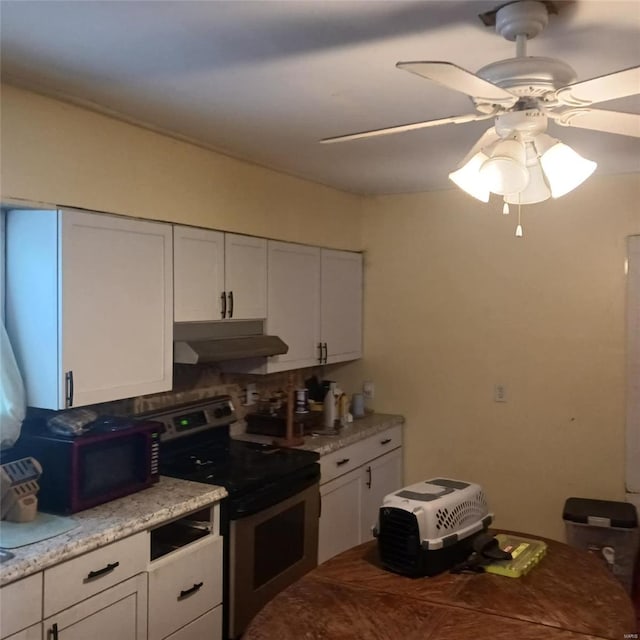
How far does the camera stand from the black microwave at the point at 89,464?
238 cm

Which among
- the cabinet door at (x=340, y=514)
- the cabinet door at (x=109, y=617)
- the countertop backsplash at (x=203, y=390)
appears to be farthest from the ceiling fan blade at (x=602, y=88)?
the cabinet door at (x=340, y=514)

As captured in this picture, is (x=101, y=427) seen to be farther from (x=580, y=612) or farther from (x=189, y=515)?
(x=580, y=612)

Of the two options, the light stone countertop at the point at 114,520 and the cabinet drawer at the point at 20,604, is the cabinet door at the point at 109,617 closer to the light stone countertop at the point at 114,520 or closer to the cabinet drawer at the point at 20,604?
the cabinet drawer at the point at 20,604

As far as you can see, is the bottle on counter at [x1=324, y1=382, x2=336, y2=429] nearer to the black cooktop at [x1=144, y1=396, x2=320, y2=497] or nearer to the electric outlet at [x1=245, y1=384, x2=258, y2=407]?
the electric outlet at [x1=245, y1=384, x2=258, y2=407]

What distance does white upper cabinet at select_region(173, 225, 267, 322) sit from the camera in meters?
2.98

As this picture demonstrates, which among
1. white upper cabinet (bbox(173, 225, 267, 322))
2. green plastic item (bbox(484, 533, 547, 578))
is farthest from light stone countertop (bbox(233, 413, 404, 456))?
green plastic item (bbox(484, 533, 547, 578))

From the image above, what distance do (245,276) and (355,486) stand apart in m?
1.45

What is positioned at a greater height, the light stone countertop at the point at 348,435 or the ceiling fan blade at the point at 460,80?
the ceiling fan blade at the point at 460,80

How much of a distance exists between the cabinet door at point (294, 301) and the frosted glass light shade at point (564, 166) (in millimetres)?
1954

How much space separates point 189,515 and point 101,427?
0.53m

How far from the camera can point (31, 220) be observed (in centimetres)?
243

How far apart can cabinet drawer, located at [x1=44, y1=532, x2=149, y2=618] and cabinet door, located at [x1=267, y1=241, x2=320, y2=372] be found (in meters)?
1.43

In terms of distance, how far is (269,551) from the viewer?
118 inches

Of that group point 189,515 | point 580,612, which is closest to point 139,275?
point 189,515
